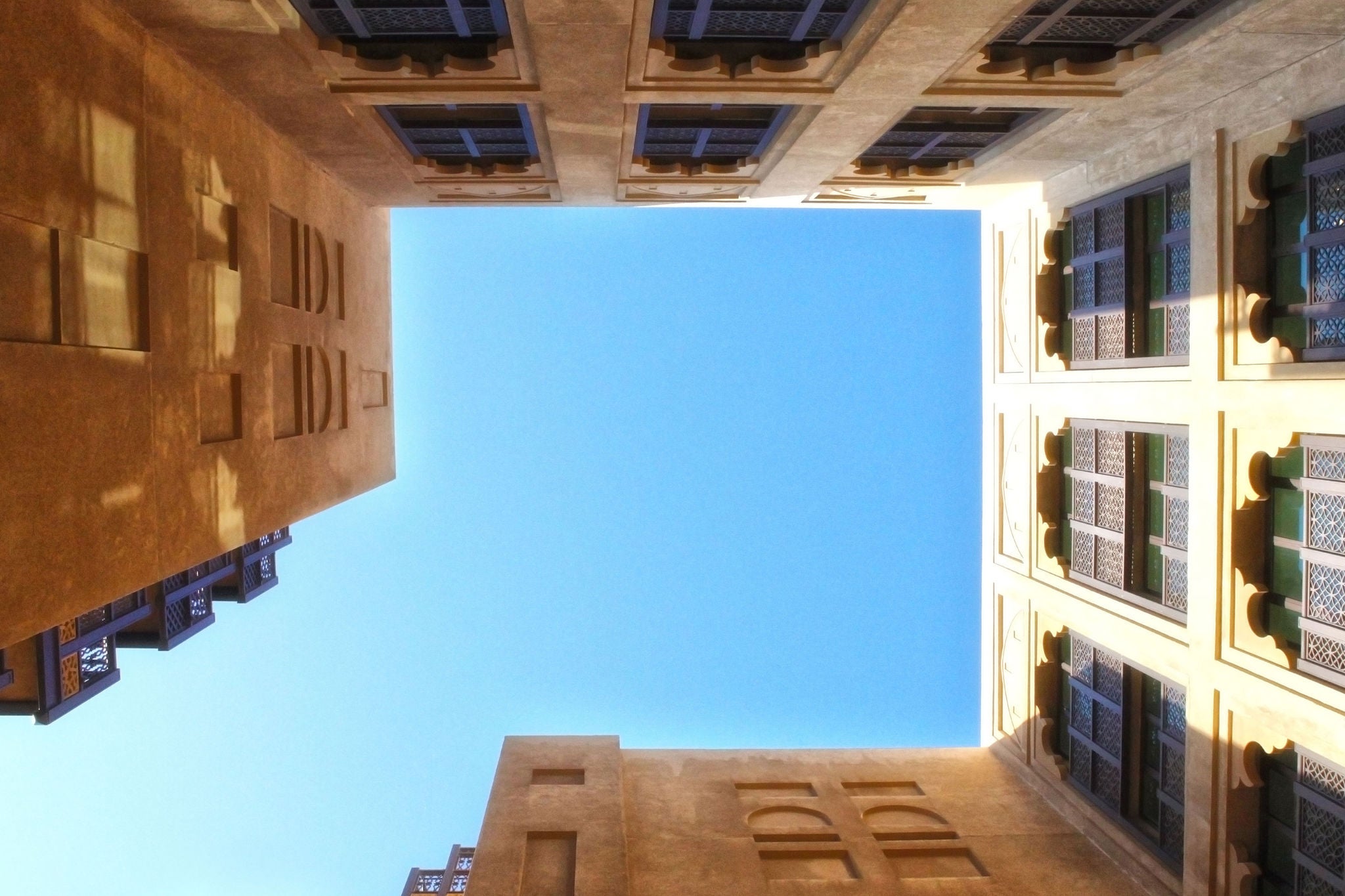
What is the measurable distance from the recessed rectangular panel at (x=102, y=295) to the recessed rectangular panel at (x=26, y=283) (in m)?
0.12

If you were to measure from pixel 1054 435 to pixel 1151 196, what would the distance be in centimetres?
410

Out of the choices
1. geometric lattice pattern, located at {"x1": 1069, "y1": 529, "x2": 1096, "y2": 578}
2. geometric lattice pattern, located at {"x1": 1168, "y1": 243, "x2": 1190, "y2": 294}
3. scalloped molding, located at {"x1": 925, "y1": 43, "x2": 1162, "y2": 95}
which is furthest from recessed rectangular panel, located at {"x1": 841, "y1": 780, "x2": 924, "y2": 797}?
scalloped molding, located at {"x1": 925, "y1": 43, "x2": 1162, "y2": 95}

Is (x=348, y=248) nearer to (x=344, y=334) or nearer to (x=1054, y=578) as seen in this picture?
(x=344, y=334)

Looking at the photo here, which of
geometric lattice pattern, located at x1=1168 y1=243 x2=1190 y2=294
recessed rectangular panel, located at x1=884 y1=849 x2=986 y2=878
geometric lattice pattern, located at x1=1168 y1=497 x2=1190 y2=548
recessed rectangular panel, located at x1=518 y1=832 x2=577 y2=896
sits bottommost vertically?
recessed rectangular panel, located at x1=884 y1=849 x2=986 y2=878

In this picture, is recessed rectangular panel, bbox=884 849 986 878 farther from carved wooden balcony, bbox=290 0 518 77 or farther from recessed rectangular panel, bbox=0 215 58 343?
recessed rectangular panel, bbox=0 215 58 343

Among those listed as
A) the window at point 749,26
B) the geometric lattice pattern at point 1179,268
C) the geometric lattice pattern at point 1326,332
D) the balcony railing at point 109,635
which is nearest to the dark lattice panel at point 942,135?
the window at point 749,26

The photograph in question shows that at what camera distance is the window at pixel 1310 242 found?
9.34 m

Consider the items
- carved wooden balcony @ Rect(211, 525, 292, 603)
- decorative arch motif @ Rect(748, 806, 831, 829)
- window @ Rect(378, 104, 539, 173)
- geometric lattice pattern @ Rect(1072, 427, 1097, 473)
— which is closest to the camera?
window @ Rect(378, 104, 539, 173)

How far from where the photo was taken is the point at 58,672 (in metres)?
12.1

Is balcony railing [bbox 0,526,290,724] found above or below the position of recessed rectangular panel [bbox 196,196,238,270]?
below

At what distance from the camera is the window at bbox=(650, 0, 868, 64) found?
9.73m

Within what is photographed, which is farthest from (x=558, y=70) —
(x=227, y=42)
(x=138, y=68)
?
(x=138, y=68)

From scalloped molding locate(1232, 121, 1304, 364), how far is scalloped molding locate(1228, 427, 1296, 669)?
34.1 inches

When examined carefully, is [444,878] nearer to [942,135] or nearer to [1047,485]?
[1047,485]
